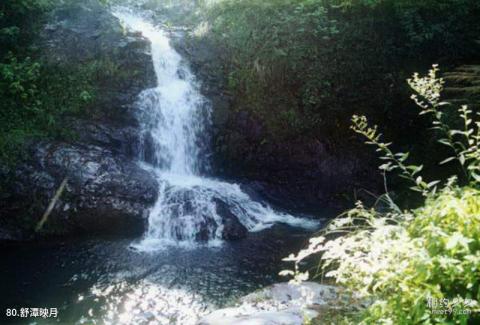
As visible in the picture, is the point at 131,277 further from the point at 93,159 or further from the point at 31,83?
the point at 31,83

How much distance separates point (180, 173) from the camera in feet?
37.5

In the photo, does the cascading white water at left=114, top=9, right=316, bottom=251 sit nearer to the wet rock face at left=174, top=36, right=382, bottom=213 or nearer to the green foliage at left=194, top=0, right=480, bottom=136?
the wet rock face at left=174, top=36, right=382, bottom=213

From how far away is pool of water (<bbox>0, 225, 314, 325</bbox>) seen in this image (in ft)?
20.7

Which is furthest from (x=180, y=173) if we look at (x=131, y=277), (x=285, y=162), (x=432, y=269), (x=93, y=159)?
(x=432, y=269)

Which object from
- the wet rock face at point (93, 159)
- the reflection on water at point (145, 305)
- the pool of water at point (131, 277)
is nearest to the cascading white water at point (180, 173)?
the wet rock face at point (93, 159)

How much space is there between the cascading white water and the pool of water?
2.34 ft

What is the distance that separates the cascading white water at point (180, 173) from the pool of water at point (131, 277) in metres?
0.71

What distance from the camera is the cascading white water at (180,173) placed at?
938 cm

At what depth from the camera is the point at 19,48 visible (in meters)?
11.4

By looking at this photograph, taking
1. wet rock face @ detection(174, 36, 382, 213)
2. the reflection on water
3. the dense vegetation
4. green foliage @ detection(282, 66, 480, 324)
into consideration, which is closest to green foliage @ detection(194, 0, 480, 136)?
wet rock face @ detection(174, 36, 382, 213)

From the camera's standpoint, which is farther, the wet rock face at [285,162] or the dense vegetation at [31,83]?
the wet rock face at [285,162]

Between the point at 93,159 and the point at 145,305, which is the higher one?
the point at 93,159

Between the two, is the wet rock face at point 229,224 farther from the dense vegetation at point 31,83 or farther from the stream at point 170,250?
the dense vegetation at point 31,83

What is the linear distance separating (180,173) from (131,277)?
450 centimetres
